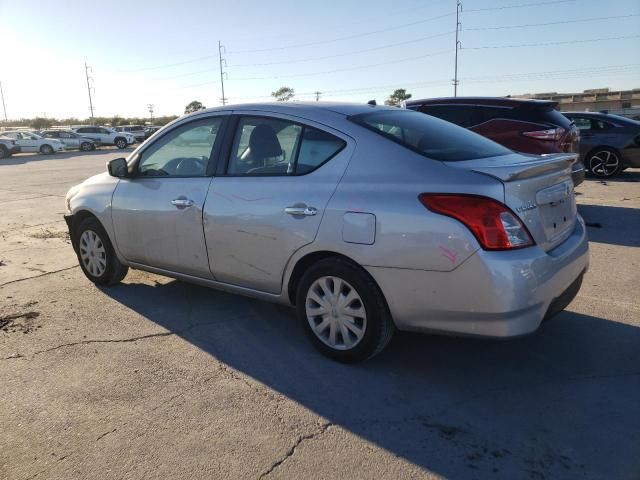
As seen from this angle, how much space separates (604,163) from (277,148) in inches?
423

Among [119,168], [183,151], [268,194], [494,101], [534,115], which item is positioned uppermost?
[494,101]

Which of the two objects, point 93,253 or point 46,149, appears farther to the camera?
point 46,149

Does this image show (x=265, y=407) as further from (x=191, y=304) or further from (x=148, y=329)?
(x=191, y=304)

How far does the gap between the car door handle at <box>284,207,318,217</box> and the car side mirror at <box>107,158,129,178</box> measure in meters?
1.96

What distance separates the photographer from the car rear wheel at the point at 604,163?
11789 millimetres

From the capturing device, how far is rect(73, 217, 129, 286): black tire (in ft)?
16.3

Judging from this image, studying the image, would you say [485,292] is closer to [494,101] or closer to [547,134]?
[547,134]

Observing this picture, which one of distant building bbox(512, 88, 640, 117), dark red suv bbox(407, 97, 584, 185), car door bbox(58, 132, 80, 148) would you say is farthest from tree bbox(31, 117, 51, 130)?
dark red suv bbox(407, 97, 584, 185)

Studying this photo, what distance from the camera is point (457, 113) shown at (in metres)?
7.96

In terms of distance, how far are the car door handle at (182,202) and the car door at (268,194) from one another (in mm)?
204

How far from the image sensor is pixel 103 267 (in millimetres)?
5062

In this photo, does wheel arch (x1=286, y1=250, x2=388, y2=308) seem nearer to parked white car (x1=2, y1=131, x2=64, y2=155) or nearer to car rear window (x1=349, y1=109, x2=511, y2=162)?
car rear window (x1=349, y1=109, x2=511, y2=162)

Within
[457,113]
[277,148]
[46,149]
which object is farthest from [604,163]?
[46,149]

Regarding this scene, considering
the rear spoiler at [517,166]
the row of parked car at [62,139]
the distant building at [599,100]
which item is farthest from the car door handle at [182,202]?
the distant building at [599,100]
